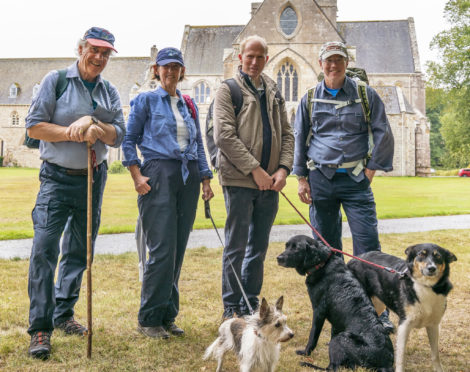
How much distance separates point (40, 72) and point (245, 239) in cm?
6022

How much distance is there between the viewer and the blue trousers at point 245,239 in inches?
158

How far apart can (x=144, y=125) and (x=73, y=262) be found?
1.44m

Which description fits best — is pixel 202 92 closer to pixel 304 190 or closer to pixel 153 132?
pixel 304 190

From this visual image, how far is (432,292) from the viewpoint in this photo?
3.20 meters

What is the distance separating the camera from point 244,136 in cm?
400

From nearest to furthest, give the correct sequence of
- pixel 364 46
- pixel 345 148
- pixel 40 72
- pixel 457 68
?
pixel 345 148, pixel 457 68, pixel 364 46, pixel 40 72

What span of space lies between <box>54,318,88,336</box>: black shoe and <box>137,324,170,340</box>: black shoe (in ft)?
1.73

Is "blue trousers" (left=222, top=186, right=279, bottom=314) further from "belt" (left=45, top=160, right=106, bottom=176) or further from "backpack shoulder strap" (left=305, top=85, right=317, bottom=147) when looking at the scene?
"belt" (left=45, top=160, right=106, bottom=176)

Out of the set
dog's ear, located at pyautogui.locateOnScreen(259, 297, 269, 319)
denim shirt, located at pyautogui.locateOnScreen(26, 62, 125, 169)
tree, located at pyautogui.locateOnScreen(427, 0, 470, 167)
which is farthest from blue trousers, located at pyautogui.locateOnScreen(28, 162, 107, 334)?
tree, located at pyautogui.locateOnScreen(427, 0, 470, 167)

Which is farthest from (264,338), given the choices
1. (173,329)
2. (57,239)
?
(57,239)

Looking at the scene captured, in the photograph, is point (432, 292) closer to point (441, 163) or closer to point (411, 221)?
point (411, 221)

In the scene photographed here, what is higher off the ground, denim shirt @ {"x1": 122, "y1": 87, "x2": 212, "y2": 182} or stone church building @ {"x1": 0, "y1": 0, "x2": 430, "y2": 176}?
stone church building @ {"x1": 0, "y1": 0, "x2": 430, "y2": 176}

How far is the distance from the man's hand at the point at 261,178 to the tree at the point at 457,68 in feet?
88.1

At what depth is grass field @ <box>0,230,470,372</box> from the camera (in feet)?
11.0
